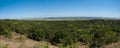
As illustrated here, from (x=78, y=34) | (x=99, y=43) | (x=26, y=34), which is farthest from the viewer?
(x=26, y=34)

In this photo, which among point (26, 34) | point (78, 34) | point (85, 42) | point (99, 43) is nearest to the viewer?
point (99, 43)

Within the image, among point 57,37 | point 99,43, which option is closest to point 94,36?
point 57,37

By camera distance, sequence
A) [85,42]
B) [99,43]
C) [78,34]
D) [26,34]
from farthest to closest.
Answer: [26,34], [78,34], [85,42], [99,43]

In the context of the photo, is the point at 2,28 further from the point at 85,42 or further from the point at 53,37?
the point at 85,42

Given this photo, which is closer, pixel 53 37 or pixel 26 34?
pixel 53 37

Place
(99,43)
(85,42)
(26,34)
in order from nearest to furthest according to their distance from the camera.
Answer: (99,43) < (85,42) < (26,34)

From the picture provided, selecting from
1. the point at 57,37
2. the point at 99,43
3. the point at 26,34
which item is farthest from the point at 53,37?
the point at 99,43

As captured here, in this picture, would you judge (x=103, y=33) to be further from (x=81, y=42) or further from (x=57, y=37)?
(x=57, y=37)

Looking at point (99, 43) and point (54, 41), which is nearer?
point (99, 43)
